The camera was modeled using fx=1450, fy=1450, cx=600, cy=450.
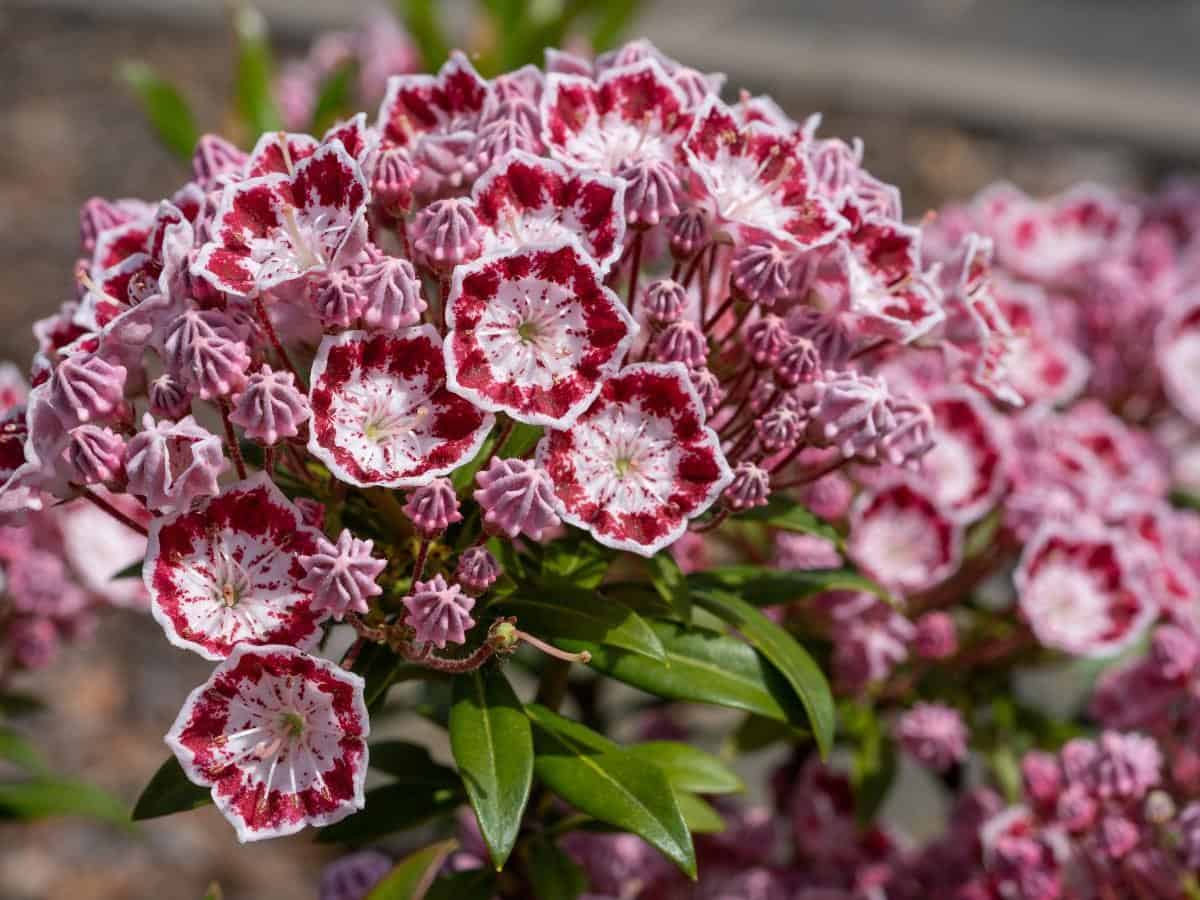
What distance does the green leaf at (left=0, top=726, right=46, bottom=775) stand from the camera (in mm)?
2002

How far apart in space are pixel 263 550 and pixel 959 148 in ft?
16.6

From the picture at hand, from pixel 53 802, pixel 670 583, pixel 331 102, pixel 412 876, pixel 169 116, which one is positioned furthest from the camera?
pixel 169 116

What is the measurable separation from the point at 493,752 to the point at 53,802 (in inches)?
39.4

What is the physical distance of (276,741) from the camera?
1305 mm

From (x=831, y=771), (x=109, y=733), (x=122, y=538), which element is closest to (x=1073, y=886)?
(x=831, y=771)

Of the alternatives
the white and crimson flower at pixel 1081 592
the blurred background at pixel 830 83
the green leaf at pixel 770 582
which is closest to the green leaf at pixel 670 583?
the green leaf at pixel 770 582

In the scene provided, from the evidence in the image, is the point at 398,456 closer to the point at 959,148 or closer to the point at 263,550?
the point at 263,550

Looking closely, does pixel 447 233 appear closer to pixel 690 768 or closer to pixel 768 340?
pixel 768 340

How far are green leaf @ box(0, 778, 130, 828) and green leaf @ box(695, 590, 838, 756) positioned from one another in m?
1.03

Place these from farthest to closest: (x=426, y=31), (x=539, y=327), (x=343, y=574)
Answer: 1. (x=426, y=31)
2. (x=539, y=327)
3. (x=343, y=574)

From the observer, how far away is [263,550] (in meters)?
1.31

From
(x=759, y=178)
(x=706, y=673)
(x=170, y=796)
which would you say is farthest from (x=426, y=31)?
(x=170, y=796)

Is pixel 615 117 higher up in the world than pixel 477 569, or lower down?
higher up

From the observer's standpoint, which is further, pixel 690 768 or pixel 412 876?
pixel 690 768
